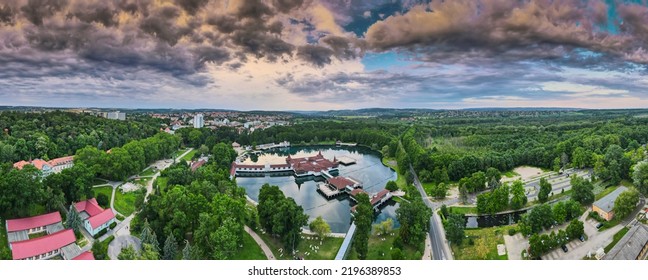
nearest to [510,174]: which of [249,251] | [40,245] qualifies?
[249,251]

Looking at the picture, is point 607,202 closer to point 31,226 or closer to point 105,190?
point 31,226

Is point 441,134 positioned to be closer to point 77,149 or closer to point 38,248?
point 77,149

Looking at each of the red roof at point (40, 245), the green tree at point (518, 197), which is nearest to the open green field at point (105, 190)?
the red roof at point (40, 245)

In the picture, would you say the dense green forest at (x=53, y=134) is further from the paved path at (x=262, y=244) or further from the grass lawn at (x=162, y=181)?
the paved path at (x=262, y=244)

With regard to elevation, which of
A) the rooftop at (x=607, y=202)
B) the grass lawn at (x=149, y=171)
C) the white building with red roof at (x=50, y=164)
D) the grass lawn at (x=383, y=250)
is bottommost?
the grass lawn at (x=383, y=250)

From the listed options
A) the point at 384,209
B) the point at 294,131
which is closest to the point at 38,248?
the point at 384,209

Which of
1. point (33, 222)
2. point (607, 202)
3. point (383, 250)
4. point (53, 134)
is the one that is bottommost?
point (383, 250)
